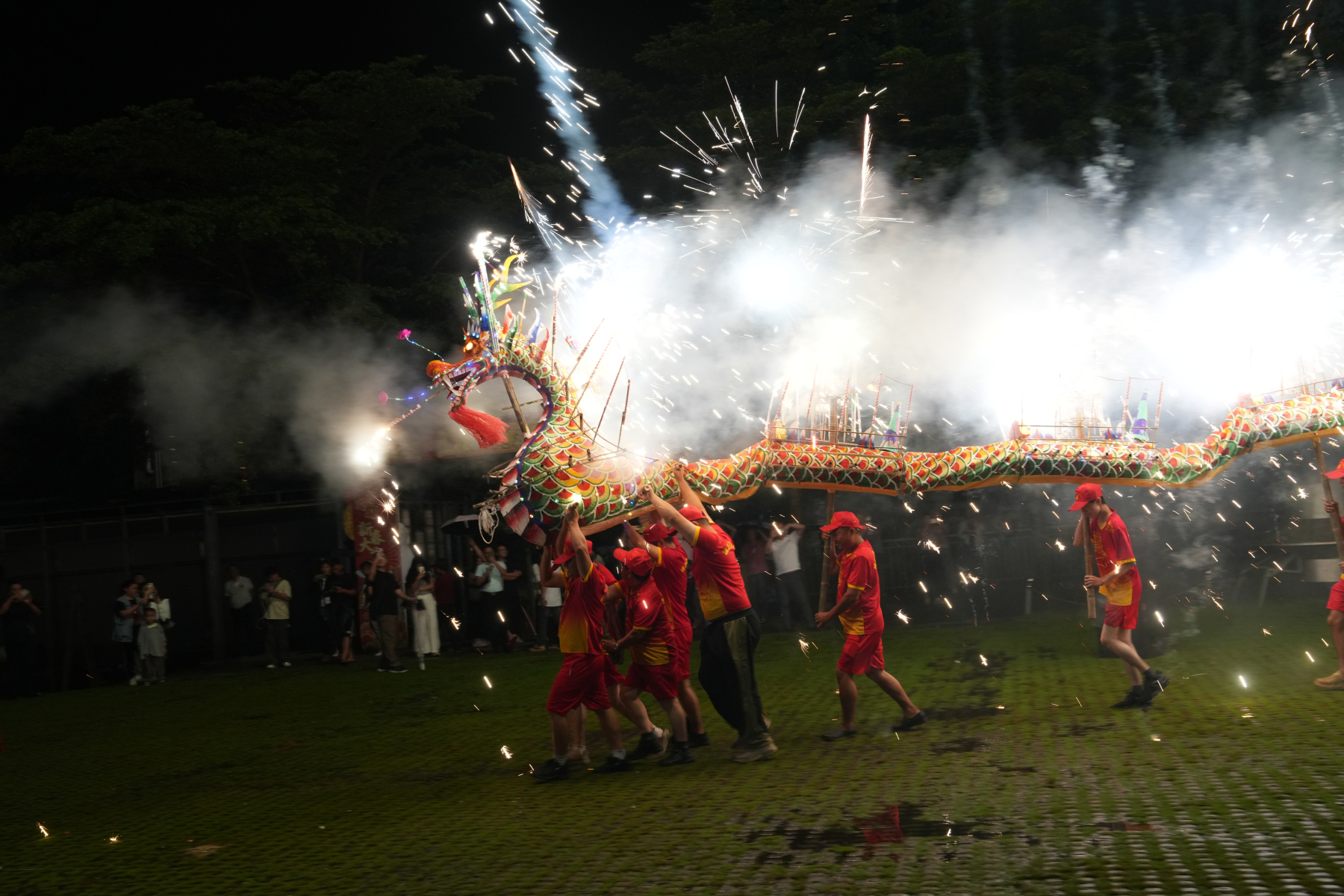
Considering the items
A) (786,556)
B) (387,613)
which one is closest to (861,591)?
(786,556)

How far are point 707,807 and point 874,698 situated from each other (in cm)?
292

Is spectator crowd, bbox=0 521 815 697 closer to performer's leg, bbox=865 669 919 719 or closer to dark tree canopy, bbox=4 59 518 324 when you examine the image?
dark tree canopy, bbox=4 59 518 324

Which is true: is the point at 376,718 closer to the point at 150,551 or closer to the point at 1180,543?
the point at 150,551

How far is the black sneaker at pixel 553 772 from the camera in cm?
605

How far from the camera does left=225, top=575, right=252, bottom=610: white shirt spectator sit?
13.7m

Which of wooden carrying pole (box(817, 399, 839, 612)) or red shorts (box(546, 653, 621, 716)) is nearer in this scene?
red shorts (box(546, 653, 621, 716))

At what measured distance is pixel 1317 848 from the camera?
383 centimetres

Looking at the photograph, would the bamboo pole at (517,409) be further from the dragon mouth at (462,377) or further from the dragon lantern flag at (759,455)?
the dragon mouth at (462,377)

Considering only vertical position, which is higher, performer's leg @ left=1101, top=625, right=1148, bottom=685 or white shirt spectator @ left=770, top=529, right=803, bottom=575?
white shirt spectator @ left=770, top=529, right=803, bottom=575

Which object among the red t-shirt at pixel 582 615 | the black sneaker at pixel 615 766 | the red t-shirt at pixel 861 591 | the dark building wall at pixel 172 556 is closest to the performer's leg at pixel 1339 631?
the red t-shirt at pixel 861 591

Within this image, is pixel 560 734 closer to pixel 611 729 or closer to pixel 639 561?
pixel 611 729

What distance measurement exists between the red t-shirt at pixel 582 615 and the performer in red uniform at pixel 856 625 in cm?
130

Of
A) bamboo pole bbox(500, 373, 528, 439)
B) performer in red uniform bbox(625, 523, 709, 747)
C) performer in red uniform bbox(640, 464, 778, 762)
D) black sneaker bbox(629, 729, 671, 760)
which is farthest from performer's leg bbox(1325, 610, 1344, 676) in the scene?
bamboo pole bbox(500, 373, 528, 439)

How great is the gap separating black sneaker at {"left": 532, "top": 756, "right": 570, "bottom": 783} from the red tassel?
237 centimetres
